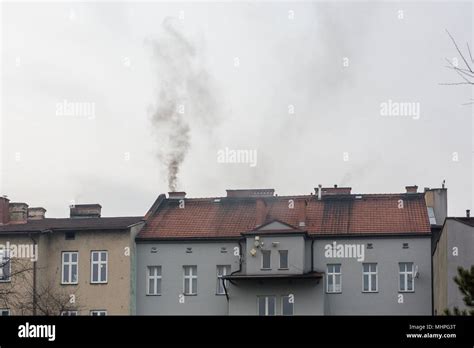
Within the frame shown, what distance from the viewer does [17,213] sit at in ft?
191

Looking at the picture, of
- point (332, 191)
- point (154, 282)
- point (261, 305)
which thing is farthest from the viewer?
point (332, 191)

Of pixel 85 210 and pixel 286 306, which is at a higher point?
pixel 85 210

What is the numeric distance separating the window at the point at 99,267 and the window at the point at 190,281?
451cm

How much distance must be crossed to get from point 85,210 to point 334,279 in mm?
17033

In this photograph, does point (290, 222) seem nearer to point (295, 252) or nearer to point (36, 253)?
point (295, 252)

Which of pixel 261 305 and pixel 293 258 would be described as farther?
pixel 293 258

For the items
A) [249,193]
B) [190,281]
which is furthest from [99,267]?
[249,193]

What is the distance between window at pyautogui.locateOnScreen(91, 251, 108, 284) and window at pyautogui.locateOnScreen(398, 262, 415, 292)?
53.8 ft

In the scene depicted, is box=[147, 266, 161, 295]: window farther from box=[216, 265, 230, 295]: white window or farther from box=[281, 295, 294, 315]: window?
box=[281, 295, 294, 315]: window

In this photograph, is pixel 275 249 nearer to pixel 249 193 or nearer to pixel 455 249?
pixel 249 193

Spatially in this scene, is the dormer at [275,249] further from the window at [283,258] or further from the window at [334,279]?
the window at [334,279]

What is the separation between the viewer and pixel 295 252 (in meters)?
51.5

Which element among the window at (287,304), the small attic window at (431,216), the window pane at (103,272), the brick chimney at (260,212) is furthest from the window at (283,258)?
the window pane at (103,272)
